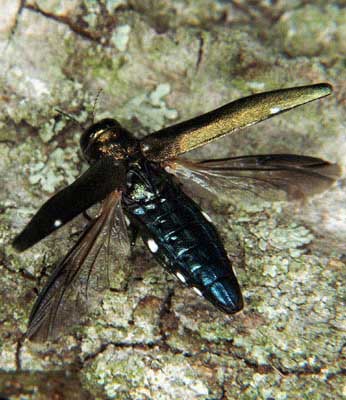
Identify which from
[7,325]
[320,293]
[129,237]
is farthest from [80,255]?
[320,293]

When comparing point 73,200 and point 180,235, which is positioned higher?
point 73,200

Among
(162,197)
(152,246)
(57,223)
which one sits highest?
(57,223)

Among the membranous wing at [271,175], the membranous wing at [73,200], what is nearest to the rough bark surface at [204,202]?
the membranous wing at [271,175]

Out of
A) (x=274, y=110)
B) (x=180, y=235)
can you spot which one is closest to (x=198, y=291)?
(x=180, y=235)

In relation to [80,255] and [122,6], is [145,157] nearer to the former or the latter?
[80,255]

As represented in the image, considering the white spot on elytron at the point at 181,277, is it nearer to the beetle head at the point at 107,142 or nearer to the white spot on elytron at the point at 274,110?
the beetle head at the point at 107,142

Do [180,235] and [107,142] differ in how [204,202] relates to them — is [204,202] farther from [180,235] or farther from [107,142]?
[107,142]

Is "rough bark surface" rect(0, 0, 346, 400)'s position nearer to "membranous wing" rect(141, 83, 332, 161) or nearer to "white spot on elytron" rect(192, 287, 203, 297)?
"white spot on elytron" rect(192, 287, 203, 297)
